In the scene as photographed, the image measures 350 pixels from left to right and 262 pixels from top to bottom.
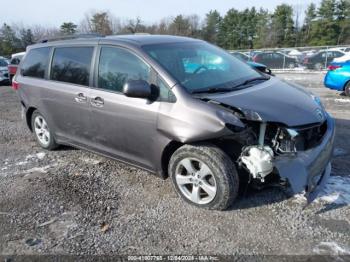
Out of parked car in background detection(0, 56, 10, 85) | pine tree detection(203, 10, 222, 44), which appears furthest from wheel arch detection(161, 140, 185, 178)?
pine tree detection(203, 10, 222, 44)

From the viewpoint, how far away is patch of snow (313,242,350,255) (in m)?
2.65

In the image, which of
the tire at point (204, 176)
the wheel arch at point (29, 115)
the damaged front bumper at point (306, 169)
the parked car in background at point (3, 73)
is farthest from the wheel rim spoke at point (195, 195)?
the parked car in background at point (3, 73)

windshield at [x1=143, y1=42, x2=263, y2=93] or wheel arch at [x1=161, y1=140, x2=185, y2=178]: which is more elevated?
windshield at [x1=143, y1=42, x2=263, y2=93]

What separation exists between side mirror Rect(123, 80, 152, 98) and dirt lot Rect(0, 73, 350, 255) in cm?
122

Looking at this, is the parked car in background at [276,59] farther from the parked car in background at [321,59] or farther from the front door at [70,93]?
the front door at [70,93]

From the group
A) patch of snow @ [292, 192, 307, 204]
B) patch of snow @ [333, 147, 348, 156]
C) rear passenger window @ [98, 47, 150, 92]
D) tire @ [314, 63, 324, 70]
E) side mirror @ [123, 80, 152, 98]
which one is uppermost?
rear passenger window @ [98, 47, 150, 92]

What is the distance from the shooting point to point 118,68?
3.79m

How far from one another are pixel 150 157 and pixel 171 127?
1.72ft

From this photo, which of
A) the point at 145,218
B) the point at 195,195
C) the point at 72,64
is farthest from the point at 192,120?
the point at 72,64

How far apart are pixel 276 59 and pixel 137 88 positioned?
1872cm

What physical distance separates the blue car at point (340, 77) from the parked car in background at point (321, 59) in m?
10.3

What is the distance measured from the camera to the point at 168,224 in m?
3.17

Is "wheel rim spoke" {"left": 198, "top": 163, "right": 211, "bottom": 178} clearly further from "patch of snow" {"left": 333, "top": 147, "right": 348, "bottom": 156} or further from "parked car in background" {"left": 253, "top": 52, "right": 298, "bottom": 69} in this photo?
"parked car in background" {"left": 253, "top": 52, "right": 298, "bottom": 69}

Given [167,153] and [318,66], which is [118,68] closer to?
[167,153]
